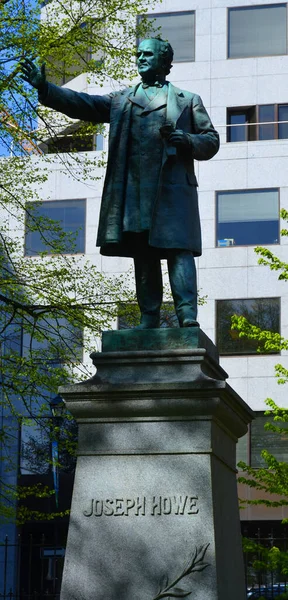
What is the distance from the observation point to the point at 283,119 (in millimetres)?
38844

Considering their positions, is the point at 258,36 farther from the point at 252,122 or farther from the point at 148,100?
the point at 148,100

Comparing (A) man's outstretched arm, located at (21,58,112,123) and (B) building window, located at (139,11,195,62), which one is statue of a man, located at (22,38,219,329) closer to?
(A) man's outstretched arm, located at (21,58,112,123)

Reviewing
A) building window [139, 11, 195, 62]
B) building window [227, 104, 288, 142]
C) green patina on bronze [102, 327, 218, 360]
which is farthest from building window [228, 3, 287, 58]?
green patina on bronze [102, 327, 218, 360]

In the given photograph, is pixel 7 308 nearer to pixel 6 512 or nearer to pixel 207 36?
pixel 6 512

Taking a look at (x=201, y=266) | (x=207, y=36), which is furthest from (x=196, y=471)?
(x=207, y=36)

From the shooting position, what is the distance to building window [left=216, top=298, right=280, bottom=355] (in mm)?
36688

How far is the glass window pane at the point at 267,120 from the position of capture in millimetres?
38625

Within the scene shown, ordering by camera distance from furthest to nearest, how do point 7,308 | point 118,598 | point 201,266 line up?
1. point 201,266
2. point 7,308
3. point 118,598

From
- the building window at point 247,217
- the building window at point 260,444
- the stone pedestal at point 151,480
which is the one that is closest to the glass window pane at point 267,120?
the building window at point 247,217

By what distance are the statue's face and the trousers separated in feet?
4.58

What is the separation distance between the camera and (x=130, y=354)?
9258 mm

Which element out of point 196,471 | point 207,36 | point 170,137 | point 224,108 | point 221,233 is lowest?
point 196,471

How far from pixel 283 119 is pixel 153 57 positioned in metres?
29.5

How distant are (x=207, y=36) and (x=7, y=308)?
67.1 ft
